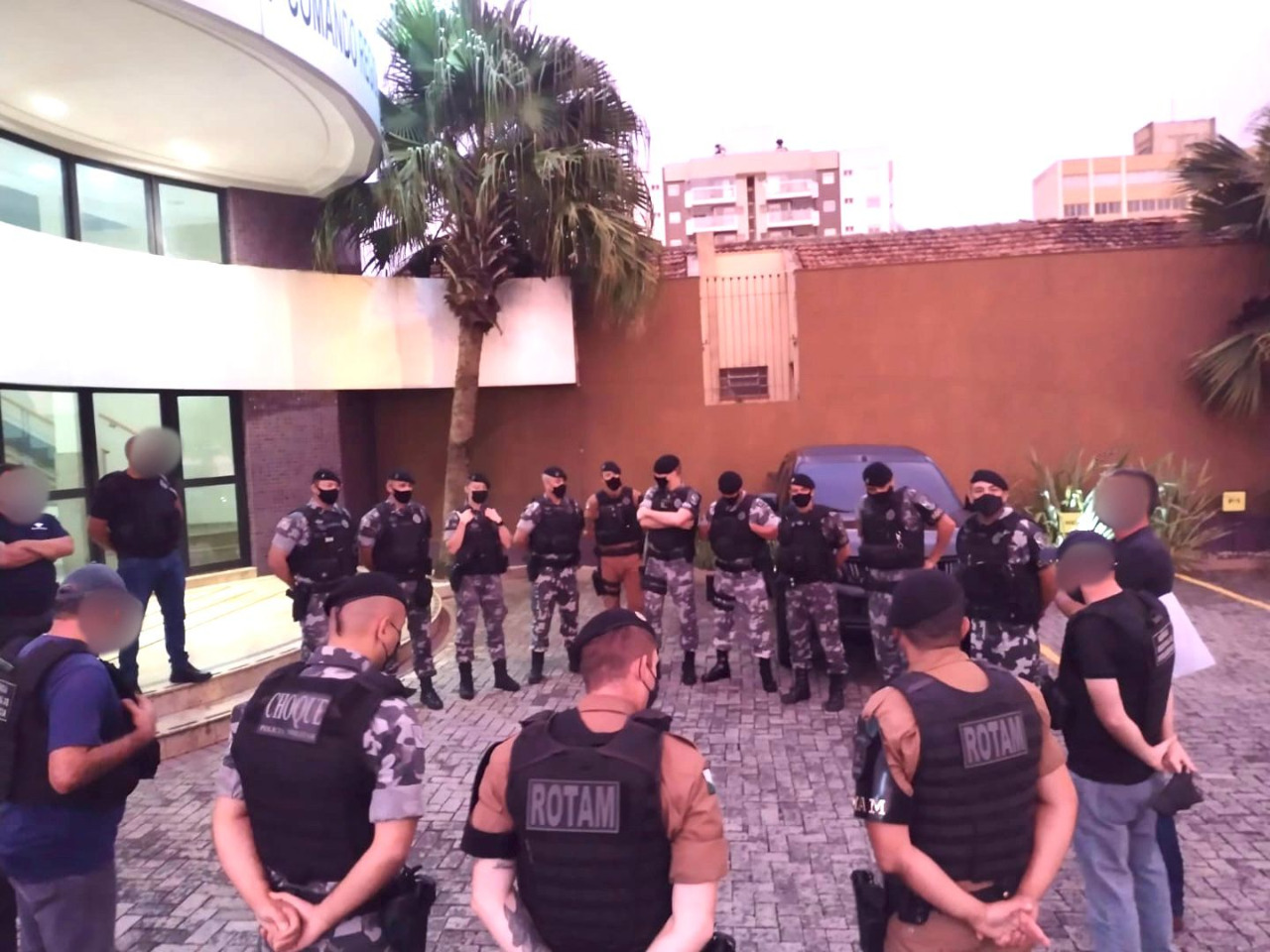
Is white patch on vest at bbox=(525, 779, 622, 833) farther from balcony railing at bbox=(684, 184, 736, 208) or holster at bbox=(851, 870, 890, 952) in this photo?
balcony railing at bbox=(684, 184, 736, 208)

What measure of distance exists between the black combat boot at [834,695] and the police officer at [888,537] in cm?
Result: 34

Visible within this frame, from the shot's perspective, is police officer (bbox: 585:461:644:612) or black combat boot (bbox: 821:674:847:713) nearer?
black combat boot (bbox: 821:674:847:713)

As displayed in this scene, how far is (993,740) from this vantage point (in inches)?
86.8

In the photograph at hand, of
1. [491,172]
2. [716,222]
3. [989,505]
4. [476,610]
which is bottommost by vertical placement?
[476,610]

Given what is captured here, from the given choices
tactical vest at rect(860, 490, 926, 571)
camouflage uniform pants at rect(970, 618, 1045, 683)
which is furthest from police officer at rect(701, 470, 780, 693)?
camouflage uniform pants at rect(970, 618, 1045, 683)

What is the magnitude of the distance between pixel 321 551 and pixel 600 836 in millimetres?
4685

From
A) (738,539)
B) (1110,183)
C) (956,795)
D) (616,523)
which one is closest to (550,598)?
(616,523)

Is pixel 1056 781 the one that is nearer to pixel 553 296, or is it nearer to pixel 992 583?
pixel 992 583

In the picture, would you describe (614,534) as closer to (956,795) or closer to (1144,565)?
(1144,565)

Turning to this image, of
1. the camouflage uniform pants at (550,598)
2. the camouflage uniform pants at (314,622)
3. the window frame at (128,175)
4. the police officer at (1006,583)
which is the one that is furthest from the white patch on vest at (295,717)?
the window frame at (128,175)

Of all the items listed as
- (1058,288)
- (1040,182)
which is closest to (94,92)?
(1058,288)

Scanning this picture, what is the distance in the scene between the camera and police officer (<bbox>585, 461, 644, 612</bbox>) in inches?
294

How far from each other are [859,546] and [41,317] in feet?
22.4

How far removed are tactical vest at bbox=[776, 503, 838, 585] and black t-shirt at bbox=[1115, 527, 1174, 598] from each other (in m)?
2.81
